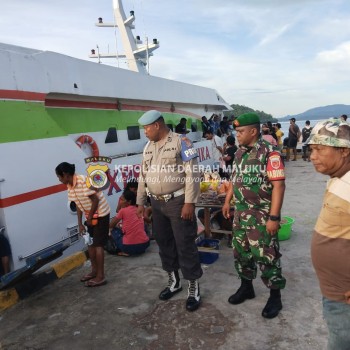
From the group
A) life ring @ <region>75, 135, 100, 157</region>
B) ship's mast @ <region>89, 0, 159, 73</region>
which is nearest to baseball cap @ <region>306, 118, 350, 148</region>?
life ring @ <region>75, 135, 100, 157</region>

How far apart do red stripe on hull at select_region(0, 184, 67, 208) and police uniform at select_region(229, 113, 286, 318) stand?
2717 mm

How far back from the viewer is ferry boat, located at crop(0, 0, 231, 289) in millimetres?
4152

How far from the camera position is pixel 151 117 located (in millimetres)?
3344

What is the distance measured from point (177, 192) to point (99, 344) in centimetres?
159

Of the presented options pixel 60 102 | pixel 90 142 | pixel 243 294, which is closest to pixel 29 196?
pixel 60 102

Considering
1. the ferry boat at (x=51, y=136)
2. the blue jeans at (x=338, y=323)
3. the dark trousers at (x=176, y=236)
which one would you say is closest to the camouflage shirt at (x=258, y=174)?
the dark trousers at (x=176, y=236)

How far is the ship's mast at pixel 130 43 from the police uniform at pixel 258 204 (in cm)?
963

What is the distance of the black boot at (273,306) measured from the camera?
3.22 m

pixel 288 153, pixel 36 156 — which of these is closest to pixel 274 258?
pixel 36 156

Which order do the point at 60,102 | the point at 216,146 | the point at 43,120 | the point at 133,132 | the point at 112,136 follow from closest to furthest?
the point at 43,120, the point at 60,102, the point at 112,136, the point at 133,132, the point at 216,146

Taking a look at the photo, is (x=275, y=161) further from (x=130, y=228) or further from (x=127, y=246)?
(x=127, y=246)

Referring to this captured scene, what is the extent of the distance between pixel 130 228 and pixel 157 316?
1.86 meters

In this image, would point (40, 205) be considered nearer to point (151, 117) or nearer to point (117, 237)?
point (117, 237)

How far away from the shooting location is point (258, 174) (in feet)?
10.1
